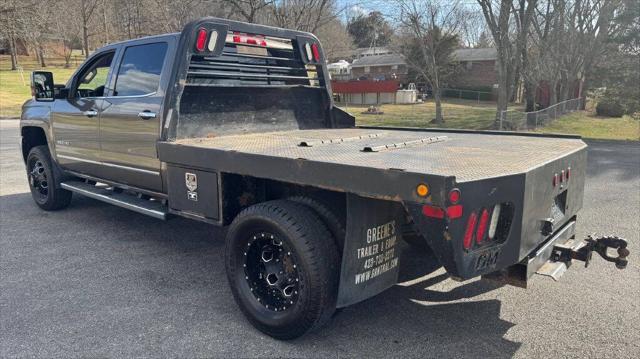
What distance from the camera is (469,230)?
2568 millimetres

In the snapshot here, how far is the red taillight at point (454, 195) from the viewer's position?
2.39 metres

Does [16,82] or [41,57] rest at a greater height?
[41,57]

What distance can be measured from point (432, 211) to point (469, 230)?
239 millimetres

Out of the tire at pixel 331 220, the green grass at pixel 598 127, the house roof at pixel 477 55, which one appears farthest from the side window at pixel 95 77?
the house roof at pixel 477 55

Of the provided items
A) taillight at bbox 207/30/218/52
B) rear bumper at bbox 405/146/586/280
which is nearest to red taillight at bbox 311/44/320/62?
taillight at bbox 207/30/218/52

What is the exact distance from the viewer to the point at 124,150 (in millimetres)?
4805

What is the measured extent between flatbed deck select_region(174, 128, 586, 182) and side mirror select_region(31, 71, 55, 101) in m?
2.68

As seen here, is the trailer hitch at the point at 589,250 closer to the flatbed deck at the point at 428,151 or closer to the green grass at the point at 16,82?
the flatbed deck at the point at 428,151

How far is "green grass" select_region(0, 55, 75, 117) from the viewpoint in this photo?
26.8 m

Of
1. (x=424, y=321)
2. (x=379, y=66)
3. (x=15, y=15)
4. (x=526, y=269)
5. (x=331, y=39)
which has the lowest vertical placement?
(x=424, y=321)

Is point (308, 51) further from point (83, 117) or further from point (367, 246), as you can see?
point (367, 246)

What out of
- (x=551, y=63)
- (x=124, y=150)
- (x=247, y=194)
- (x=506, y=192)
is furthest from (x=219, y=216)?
(x=551, y=63)

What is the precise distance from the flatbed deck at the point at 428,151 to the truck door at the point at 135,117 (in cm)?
44

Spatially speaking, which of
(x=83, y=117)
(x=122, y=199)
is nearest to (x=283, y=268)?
(x=122, y=199)
